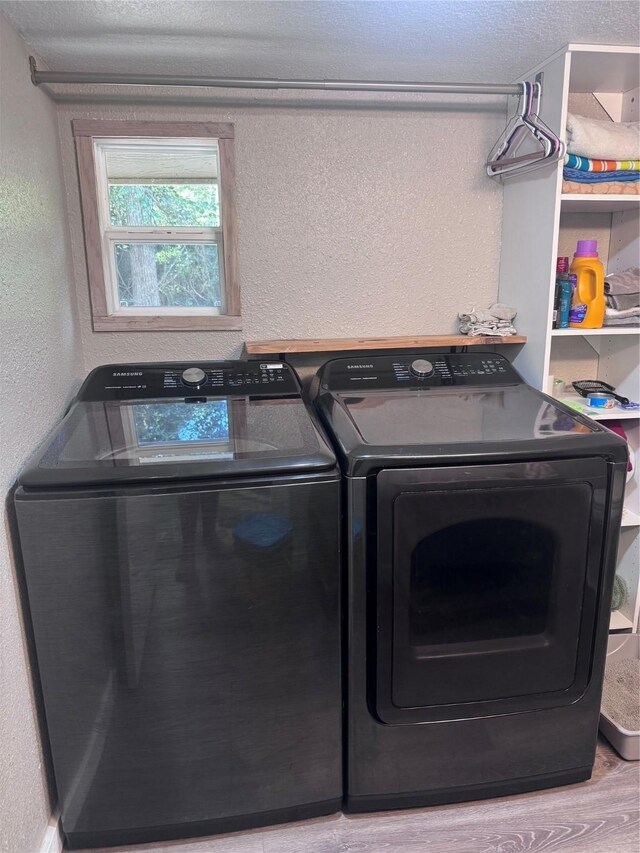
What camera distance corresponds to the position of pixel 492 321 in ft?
7.37

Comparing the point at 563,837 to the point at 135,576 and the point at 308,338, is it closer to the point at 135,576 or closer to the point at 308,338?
the point at 135,576

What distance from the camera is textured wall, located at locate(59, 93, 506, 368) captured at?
2166 millimetres

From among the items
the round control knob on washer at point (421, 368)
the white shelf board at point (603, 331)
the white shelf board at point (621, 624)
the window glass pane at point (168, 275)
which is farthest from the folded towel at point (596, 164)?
the white shelf board at point (621, 624)

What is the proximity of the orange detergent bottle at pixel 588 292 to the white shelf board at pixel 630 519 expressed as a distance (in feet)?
2.31

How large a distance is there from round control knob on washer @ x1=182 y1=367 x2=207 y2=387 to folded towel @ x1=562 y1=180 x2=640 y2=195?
4.40 ft

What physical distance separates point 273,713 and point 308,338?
4.40 feet

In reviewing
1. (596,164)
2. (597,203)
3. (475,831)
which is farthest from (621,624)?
(596,164)

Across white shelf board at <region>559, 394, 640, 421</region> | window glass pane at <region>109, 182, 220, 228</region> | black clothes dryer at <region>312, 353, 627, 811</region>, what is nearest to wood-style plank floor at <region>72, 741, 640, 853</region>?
black clothes dryer at <region>312, 353, 627, 811</region>

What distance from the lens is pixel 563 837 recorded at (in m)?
1.58

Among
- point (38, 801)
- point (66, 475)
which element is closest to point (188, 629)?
point (66, 475)

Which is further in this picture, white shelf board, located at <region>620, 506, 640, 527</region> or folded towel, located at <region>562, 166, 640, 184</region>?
white shelf board, located at <region>620, 506, 640, 527</region>

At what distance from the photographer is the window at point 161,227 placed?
6.98 feet

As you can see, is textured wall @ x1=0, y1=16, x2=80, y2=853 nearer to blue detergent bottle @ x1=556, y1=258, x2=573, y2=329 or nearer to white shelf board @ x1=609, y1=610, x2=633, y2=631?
blue detergent bottle @ x1=556, y1=258, x2=573, y2=329

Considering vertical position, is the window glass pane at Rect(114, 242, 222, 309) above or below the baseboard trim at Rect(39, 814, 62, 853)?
above
